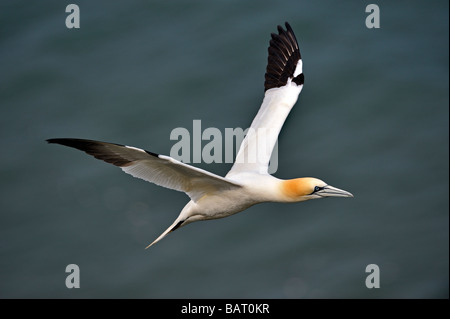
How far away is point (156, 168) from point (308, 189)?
6.14ft

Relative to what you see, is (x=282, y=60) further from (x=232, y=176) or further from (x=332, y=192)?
(x=332, y=192)

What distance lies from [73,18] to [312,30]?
4.62 m

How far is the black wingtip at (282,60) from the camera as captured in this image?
11.0 metres

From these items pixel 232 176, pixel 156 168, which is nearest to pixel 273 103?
pixel 232 176

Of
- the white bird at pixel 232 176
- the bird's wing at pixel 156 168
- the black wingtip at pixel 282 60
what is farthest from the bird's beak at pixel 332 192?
the black wingtip at pixel 282 60

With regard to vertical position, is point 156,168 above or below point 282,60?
below

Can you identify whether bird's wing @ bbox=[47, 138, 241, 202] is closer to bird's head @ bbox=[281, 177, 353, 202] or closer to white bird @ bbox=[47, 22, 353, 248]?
white bird @ bbox=[47, 22, 353, 248]

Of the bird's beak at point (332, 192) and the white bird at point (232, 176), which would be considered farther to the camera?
the bird's beak at point (332, 192)

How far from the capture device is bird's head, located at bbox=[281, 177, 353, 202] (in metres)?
8.48

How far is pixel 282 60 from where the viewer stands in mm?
11430

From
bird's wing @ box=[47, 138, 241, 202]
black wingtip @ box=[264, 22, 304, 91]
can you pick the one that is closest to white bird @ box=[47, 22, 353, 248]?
bird's wing @ box=[47, 138, 241, 202]

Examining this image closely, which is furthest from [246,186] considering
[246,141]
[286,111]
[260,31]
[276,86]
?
[260,31]

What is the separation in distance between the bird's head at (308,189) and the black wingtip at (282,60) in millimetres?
2783

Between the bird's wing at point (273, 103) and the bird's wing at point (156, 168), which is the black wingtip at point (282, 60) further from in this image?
the bird's wing at point (156, 168)
